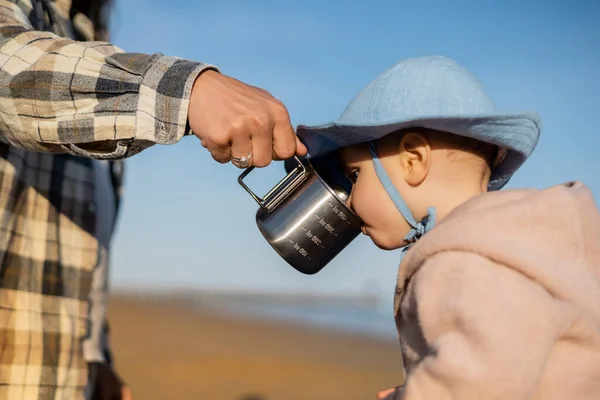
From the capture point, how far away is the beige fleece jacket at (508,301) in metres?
1.48

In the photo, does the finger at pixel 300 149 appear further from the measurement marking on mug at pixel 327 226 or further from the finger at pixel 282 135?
the measurement marking on mug at pixel 327 226

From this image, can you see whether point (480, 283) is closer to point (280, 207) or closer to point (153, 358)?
point (280, 207)

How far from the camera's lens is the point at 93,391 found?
2596 mm

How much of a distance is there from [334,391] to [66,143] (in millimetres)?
6227

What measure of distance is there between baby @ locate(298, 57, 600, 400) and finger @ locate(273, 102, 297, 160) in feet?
0.63

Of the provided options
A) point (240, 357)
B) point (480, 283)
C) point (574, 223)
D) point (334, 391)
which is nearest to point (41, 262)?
point (480, 283)

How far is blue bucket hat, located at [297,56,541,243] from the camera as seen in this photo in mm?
1778

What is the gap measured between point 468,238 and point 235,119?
0.56 meters

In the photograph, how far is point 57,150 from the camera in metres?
1.74

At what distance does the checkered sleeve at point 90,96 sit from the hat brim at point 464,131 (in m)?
0.40

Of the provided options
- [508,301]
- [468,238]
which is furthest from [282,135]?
[508,301]

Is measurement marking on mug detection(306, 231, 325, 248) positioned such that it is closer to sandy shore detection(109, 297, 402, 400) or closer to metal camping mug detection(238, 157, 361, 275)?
metal camping mug detection(238, 157, 361, 275)

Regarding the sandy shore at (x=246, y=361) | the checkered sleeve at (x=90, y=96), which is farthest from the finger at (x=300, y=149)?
the sandy shore at (x=246, y=361)

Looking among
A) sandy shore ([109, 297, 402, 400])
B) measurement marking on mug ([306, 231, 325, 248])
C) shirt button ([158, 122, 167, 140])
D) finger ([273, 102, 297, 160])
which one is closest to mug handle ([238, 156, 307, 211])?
measurement marking on mug ([306, 231, 325, 248])
